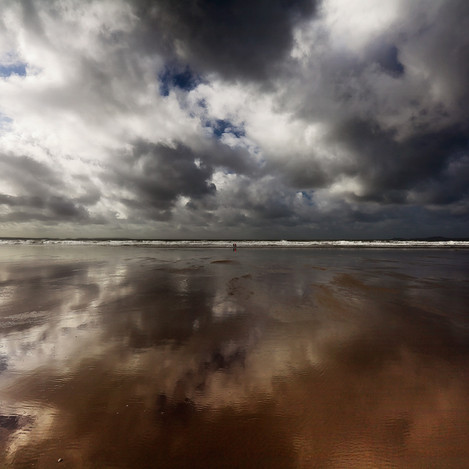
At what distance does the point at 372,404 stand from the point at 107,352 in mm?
4917

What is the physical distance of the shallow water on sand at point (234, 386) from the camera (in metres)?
2.80

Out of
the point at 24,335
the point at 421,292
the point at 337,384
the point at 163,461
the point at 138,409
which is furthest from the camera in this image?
the point at 421,292

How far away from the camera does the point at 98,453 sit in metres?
2.77

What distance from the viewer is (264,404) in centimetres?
356

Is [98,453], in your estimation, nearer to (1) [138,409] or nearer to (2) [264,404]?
(1) [138,409]

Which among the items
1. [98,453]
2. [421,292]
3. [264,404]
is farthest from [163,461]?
[421,292]

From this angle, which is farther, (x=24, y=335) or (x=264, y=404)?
(x=24, y=335)

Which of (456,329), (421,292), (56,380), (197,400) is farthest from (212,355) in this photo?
(421,292)

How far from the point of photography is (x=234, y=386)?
3982 mm

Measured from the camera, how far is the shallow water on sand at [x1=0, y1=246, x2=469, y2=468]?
2803 millimetres

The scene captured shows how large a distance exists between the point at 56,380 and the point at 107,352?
1.08 m

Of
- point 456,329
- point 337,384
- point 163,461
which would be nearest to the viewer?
point 163,461

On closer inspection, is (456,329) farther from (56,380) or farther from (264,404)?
(56,380)

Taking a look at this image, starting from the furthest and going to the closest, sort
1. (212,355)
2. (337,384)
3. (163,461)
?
(212,355), (337,384), (163,461)
